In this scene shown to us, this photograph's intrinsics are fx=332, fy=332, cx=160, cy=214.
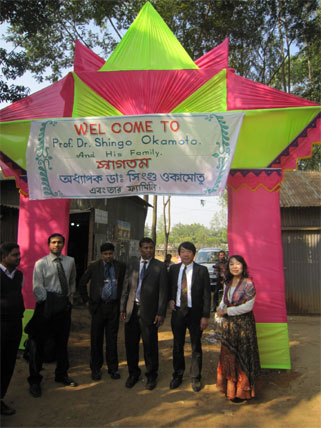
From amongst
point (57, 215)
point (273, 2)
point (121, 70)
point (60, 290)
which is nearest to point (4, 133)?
point (57, 215)

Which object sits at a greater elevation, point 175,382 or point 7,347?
point 7,347

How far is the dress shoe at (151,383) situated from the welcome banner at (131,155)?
240 centimetres

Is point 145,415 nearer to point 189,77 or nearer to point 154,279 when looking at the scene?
point 154,279

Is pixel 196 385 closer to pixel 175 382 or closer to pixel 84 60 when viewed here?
pixel 175 382

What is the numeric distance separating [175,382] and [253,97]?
4.01 m

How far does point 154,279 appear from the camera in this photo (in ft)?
13.7

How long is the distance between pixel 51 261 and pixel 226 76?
360 cm

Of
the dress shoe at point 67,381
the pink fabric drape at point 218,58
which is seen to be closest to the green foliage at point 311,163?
the pink fabric drape at point 218,58

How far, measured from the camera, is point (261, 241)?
187 inches

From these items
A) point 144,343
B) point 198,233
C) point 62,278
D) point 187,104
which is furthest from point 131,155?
point 198,233

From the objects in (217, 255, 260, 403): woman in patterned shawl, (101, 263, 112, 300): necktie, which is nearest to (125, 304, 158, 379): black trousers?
(101, 263, 112, 300): necktie

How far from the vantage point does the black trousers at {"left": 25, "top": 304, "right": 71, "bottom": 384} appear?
3951 mm

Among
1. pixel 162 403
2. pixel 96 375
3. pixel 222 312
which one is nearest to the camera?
pixel 162 403

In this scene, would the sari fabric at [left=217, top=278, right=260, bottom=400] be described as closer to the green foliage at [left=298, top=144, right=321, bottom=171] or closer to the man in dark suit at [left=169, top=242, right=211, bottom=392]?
the man in dark suit at [left=169, top=242, right=211, bottom=392]
